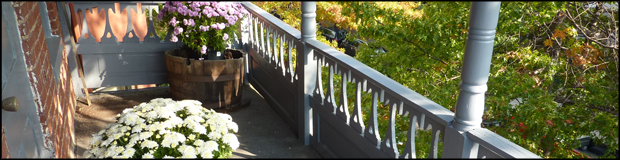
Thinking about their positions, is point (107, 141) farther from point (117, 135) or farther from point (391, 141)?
point (391, 141)

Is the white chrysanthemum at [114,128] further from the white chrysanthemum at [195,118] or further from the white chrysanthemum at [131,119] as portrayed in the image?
the white chrysanthemum at [195,118]

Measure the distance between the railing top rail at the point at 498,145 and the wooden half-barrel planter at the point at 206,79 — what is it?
9.35 feet

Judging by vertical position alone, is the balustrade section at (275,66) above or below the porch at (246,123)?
above

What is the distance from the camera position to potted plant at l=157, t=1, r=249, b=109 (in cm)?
432

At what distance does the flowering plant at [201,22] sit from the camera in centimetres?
427

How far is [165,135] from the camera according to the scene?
98.9 inches

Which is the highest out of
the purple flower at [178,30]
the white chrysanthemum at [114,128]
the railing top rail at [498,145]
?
the purple flower at [178,30]

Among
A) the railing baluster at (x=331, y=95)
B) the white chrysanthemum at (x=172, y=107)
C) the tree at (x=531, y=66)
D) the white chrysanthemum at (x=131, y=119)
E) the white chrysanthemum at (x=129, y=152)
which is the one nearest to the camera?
the white chrysanthemum at (x=129, y=152)

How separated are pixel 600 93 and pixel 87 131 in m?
6.24

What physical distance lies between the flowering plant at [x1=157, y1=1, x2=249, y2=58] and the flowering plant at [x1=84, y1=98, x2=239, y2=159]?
1529 mm

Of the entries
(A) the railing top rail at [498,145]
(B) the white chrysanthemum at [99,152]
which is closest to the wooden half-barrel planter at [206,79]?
(B) the white chrysanthemum at [99,152]

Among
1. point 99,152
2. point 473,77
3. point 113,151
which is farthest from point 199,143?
point 473,77

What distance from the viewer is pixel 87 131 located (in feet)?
13.1

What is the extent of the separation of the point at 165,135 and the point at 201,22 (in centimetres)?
206
